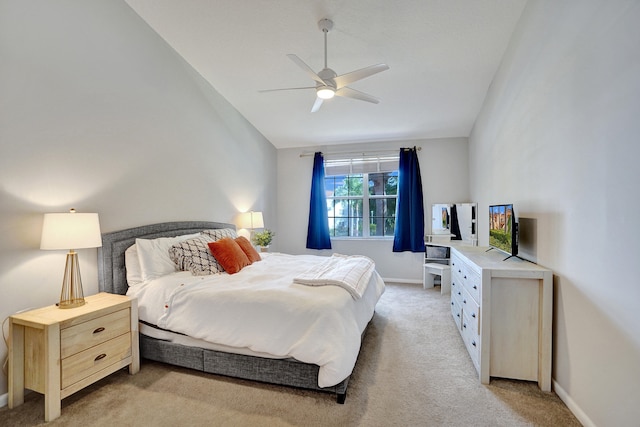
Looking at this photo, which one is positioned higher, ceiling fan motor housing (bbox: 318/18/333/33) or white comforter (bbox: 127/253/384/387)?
ceiling fan motor housing (bbox: 318/18/333/33)

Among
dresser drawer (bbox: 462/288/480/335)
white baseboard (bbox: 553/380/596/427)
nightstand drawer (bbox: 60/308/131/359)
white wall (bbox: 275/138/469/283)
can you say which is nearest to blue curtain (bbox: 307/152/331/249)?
white wall (bbox: 275/138/469/283)

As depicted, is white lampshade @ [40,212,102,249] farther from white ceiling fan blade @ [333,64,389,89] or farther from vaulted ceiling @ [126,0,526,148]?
white ceiling fan blade @ [333,64,389,89]

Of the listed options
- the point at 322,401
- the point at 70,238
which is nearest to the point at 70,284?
the point at 70,238

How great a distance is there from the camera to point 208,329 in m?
2.04

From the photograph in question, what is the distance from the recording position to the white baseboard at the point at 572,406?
1580 millimetres

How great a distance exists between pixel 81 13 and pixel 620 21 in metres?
3.49

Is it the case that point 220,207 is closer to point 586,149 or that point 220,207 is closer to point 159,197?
point 159,197

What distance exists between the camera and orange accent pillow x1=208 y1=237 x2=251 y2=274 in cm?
278

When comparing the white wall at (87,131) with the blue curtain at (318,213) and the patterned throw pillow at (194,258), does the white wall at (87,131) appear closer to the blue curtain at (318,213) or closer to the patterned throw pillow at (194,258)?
the patterned throw pillow at (194,258)

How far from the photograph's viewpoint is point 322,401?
72.5 inches

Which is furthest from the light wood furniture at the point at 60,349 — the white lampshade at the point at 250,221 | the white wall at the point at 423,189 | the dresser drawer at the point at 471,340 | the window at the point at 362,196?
the window at the point at 362,196

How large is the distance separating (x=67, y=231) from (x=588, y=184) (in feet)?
10.3

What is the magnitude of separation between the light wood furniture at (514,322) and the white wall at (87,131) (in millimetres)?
3045

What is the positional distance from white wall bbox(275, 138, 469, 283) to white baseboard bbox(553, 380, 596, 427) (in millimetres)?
3250
